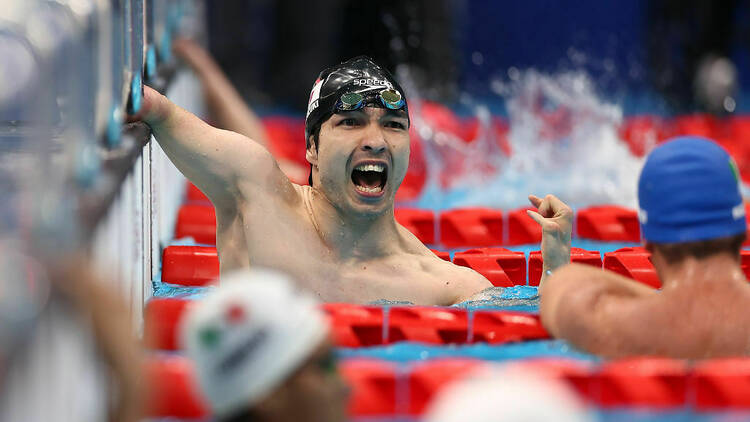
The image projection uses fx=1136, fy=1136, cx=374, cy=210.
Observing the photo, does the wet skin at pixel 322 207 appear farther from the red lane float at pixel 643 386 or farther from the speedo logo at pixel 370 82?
the red lane float at pixel 643 386

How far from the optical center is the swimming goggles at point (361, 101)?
11.2 ft

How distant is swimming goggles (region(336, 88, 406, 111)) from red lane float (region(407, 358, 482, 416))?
1.12 metres

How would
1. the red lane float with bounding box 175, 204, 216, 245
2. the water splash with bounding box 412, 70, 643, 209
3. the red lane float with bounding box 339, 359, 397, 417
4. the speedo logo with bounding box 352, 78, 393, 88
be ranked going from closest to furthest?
the red lane float with bounding box 339, 359, 397, 417 < the speedo logo with bounding box 352, 78, 393, 88 < the red lane float with bounding box 175, 204, 216, 245 < the water splash with bounding box 412, 70, 643, 209

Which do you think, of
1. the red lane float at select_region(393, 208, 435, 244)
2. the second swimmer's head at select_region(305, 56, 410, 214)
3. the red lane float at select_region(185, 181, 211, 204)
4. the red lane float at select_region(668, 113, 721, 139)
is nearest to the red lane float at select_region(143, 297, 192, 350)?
the second swimmer's head at select_region(305, 56, 410, 214)

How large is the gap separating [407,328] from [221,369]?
146cm

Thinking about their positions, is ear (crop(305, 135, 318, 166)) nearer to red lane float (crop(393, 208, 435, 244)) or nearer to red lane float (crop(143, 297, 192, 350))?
red lane float (crop(143, 297, 192, 350))

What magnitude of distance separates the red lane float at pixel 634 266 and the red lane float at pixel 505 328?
114 centimetres

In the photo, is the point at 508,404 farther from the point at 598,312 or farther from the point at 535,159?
the point at 535,159

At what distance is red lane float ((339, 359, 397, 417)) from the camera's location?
241cm

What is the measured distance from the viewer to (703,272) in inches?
103

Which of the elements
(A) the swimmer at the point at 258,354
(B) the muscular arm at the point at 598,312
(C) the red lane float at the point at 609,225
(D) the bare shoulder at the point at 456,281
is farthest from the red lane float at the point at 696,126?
(A) the swimmer at the point at 258,354

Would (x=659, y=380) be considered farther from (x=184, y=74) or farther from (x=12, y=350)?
(x=184, y=74)

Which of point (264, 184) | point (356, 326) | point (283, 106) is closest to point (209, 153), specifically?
point (264, 184)

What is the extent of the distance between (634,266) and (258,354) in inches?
109
